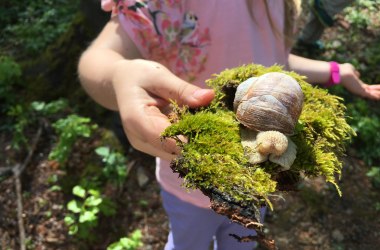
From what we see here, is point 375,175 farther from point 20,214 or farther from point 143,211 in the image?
point 20,214

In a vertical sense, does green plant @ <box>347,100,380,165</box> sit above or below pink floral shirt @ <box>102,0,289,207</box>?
below

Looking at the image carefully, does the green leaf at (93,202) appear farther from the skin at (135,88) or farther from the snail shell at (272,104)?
the snail shell at (272,104)

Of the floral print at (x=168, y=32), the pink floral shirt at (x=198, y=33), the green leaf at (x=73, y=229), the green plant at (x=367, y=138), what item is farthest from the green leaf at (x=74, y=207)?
the green plant at (x=367, y=138)

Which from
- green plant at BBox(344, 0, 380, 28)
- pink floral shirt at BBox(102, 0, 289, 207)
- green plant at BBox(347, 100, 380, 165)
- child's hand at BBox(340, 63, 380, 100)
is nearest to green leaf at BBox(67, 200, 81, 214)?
pink floral shirt at BBox(102, 0, 289, 207)

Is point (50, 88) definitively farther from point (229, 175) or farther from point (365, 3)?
point (365, 3)

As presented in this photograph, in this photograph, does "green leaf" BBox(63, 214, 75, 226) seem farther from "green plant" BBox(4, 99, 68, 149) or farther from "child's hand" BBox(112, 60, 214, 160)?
"child's hand" BBox(112, 60, 214, 160)

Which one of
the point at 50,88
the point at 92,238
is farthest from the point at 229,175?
the point at 50,88
